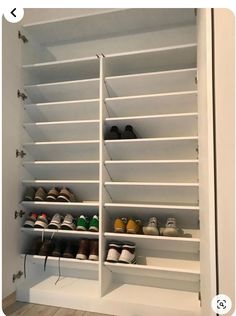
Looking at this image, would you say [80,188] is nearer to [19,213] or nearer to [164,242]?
[19,213]

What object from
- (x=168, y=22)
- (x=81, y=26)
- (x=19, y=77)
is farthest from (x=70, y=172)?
(x=168, y=22)

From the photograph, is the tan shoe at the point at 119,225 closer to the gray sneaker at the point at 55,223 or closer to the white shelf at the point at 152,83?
the gray sneaker at the point at 55,223

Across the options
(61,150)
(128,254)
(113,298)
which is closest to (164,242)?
(128,254)

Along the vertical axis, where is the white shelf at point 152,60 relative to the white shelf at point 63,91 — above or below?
Result: above

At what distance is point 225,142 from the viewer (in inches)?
30.9

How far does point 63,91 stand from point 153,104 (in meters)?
0.79

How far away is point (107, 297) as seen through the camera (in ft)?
5.56

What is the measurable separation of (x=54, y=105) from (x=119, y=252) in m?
1.28

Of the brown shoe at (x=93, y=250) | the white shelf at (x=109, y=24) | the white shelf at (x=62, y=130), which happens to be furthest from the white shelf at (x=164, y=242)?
the white shelf at (x=109, y=24)

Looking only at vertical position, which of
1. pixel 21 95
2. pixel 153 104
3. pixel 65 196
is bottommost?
pixel 65 196

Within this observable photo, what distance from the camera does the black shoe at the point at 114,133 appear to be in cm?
182

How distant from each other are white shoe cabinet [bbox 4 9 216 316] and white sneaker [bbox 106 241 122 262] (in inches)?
1.7

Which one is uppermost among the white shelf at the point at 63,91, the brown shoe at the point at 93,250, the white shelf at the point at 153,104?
the white shelf at the point at 63,91
